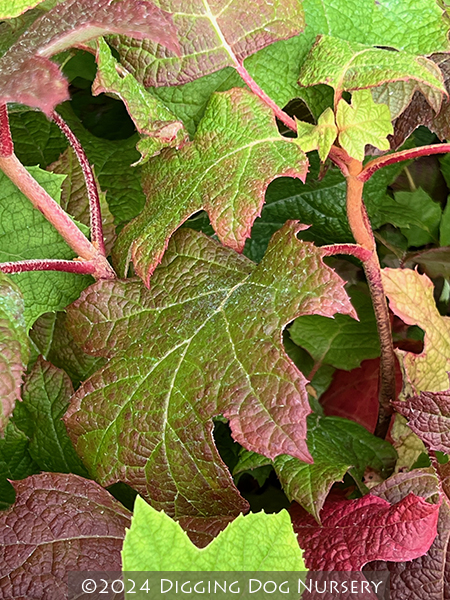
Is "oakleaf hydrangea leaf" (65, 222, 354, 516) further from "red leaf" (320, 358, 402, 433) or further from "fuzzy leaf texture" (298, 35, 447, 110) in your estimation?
"red leaf" (320, 358, 402, 433)

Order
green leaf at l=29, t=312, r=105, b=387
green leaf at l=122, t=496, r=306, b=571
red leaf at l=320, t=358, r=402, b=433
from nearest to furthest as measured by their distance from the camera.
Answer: green leaf at l=122, t=496, r=306, b=571 → green leaf at l=29, t=312, r=105, b=387 → red leaf at l=320, t=358, r=402, b=433

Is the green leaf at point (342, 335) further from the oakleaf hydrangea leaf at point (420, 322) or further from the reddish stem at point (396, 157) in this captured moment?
the reddish stem at point (396, 157)

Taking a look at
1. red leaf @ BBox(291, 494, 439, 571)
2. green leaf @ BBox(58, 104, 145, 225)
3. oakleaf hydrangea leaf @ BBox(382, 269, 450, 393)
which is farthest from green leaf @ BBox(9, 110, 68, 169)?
red leaf @ BBox(291, 494, 439, 571)

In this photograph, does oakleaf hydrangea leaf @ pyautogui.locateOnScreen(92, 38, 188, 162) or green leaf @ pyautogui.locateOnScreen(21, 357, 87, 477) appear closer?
oakleaf hydrangea leaf @ pyautogui.locateOnScreen(92, 38, 188, 162)

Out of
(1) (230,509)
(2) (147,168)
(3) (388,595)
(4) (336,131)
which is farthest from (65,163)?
(3) (388,595)

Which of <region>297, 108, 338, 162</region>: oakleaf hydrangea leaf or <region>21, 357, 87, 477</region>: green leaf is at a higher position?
<region>297, 108, 338, 162</region>: oakleaf hydrangea leaf

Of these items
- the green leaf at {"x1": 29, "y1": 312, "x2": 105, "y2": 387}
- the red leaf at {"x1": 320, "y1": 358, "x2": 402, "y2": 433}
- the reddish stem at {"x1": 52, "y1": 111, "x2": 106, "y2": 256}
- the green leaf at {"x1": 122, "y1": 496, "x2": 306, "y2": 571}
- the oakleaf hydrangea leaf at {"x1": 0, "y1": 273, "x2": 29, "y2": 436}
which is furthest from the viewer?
the red leaf at {"x1": 320, "y1": 358, "x2": 402, "y2": 433}

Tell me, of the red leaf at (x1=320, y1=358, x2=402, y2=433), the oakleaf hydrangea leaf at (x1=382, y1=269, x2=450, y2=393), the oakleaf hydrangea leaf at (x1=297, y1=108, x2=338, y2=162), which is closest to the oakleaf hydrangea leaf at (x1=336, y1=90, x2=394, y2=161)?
the oakleaf hydrangea leaf at (x1=297, y1=108, x2=338, y2=162)

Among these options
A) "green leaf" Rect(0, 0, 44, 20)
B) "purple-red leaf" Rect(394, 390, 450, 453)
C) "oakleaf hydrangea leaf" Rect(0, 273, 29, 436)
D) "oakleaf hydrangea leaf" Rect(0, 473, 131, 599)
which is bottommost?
"purple-red leaf" Rect(394, 390, 450, 453)

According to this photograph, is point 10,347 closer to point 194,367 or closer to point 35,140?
point 194,367
